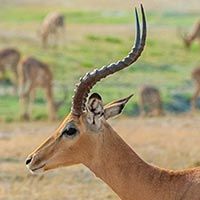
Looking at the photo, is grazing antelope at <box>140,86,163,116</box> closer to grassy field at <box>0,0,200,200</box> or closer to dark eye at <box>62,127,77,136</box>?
grassy field at <box>0,0,200,200</box>

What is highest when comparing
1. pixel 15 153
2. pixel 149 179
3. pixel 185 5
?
pixel 149 179

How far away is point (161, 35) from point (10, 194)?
93.6 ft

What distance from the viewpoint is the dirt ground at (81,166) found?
13.3 meters

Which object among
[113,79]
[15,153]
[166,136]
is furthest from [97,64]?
[15,153]

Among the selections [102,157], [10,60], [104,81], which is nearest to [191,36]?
[10,60]

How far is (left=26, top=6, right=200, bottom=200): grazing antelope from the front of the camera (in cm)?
827

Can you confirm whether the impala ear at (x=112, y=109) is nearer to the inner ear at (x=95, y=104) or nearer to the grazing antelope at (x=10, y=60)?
the inner ear at (x=95, y=104)

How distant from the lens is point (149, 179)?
8289 millimetres

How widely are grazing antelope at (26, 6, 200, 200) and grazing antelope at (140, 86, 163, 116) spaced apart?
14.9m

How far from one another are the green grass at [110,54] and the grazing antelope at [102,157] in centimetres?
1393

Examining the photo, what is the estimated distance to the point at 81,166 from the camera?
49.6ft

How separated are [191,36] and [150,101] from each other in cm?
1682

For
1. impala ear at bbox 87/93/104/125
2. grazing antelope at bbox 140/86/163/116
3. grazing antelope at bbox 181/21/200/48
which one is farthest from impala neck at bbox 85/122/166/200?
grazing antelope at bbox 181/21/200/48

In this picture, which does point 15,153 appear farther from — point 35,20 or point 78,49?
point 35,20
